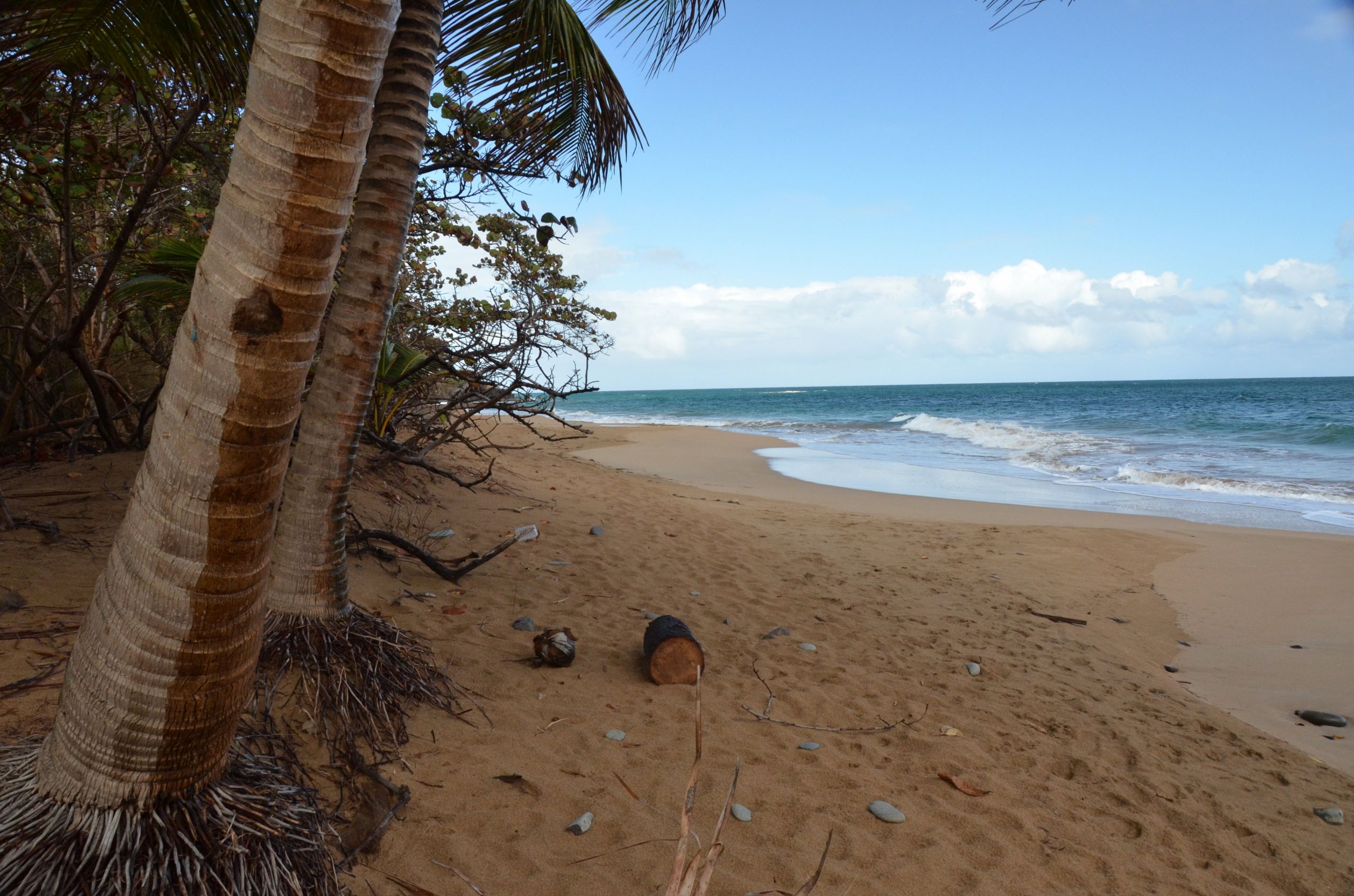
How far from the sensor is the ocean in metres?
12.4

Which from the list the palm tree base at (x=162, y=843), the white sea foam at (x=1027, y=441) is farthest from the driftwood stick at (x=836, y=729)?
the white sea foam at (x=1027, y=441)

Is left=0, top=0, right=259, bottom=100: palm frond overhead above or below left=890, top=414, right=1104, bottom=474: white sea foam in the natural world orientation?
above

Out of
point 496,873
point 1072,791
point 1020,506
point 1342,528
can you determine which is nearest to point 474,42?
point 496,873

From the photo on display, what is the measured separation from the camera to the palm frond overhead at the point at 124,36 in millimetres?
3855

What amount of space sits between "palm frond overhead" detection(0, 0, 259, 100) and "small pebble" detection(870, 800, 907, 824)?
505 centimetres

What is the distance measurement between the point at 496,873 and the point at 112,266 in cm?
395

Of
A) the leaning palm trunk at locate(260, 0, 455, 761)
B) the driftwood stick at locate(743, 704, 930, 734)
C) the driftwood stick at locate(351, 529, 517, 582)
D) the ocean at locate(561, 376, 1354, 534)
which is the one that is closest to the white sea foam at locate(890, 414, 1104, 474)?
the ocean at locate(561, 376, 1354, 534)

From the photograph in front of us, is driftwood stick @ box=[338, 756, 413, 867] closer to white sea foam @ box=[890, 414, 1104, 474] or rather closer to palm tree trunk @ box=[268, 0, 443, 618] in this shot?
palm tree trunk @ box=[268, 0, 443, 618]

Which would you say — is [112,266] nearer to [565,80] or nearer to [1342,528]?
[565,80]

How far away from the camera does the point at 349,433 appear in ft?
10.8

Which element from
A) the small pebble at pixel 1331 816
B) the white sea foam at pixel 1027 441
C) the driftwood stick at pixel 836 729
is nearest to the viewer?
the small pebble at pixel 1331 816

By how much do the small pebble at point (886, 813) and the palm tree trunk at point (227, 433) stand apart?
2638 millimetres

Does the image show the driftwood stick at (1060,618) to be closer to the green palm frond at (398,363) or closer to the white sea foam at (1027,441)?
the green palm frond at (398,363)

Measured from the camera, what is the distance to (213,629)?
1.75 metres
